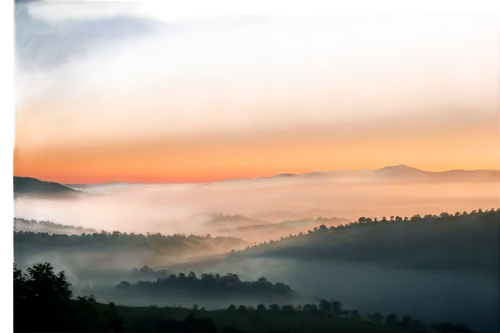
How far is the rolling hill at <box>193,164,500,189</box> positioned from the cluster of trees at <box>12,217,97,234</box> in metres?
1.25

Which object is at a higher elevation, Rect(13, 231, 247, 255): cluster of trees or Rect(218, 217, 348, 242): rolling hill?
Rect(218, 217, 348, 242): rolling hill

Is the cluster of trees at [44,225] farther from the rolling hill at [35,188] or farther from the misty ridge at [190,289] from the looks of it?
the misty ridge at [190,289]

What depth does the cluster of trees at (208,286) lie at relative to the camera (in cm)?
372

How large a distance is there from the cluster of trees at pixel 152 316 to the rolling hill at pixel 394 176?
0.82 meters

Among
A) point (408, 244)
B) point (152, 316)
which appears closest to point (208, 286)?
point (152, 316)

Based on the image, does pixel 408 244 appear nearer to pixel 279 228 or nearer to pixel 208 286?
pixel 279 228

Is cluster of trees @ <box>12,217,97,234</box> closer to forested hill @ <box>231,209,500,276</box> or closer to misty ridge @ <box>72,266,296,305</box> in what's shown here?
misty ridge @ <box>72,266,296,305</box>

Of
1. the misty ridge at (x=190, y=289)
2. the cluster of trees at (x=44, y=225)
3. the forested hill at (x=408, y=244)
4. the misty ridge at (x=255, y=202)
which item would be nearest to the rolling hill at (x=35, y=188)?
the misty ridge at (x=255, y=202)

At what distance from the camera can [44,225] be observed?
12.7 feet

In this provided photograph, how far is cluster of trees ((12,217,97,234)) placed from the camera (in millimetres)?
3850

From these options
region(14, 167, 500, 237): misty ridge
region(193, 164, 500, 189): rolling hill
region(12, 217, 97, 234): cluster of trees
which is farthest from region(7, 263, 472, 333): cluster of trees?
region(193, 164, 500, 189): rolling hill

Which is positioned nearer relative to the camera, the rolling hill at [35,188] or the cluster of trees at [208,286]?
the cluster of trees at [208,286]

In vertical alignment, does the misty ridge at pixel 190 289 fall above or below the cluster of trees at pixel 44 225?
below

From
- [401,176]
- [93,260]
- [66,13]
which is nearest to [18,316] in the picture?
[93,260]
